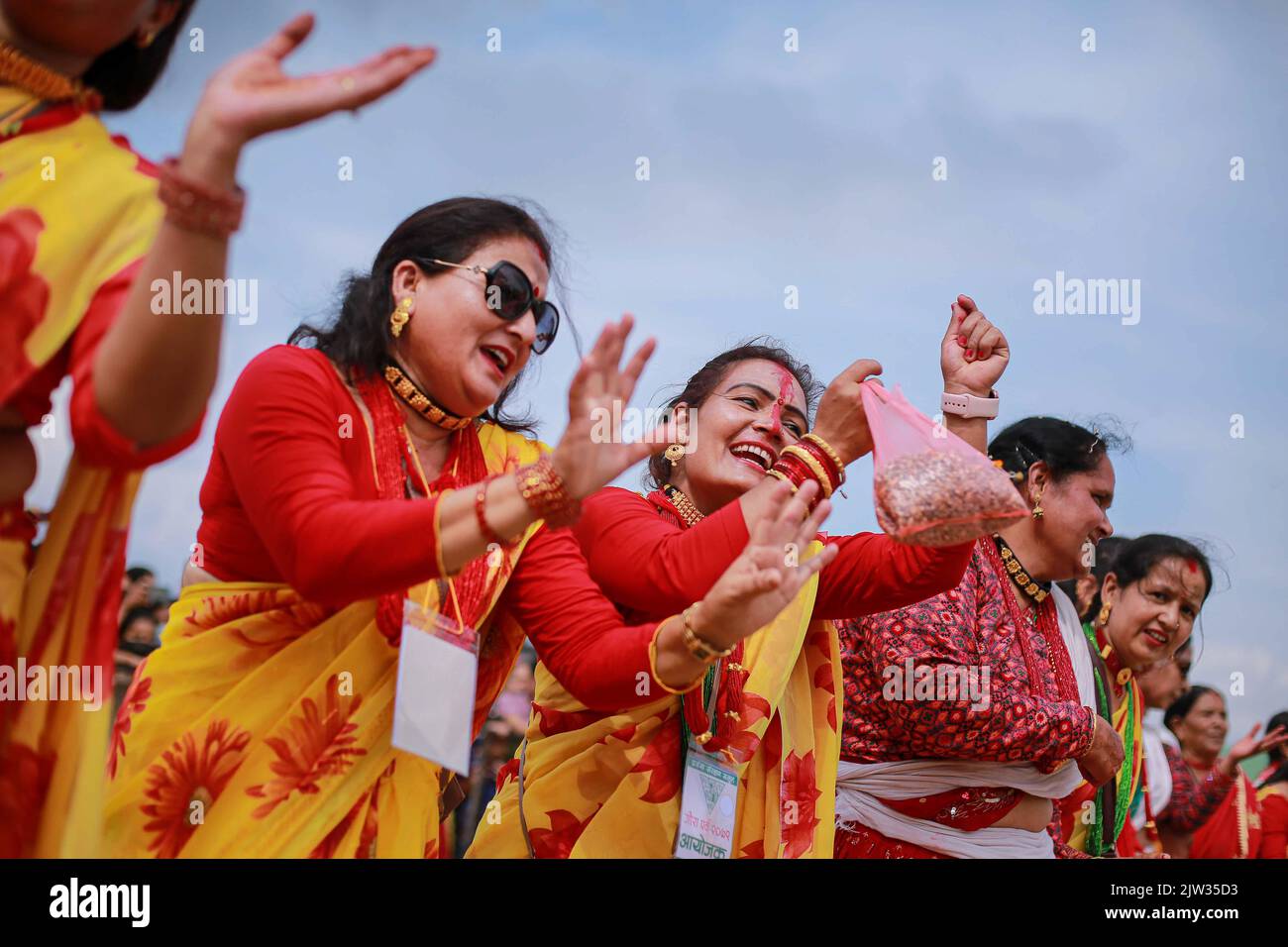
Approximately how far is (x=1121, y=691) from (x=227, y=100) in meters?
3.68

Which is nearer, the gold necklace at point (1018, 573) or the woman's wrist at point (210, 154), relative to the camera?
the woman's wrist at point (210, 154)

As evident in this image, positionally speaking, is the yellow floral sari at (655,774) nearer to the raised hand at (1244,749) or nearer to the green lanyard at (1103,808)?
the green lanyard at (1103,808)

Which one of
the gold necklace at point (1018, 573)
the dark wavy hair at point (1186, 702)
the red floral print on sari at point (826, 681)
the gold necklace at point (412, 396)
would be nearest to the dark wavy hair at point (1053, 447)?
the gold necklace at point (1018, 573)

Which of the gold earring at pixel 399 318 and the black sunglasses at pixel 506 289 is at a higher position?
the black sunglasses at pixel 506 289

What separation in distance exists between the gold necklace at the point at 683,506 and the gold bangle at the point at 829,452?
46 cm

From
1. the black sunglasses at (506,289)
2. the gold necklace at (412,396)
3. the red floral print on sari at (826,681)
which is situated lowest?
the red floral print on sari at (826,681)

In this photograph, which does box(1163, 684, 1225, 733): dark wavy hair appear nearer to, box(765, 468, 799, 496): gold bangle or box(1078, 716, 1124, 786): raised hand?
box(1078, 716, 1124, 786): raised hand

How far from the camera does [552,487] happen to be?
2180 mm

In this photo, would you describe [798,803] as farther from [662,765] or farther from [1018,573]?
[1018,573]

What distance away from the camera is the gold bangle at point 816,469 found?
114 inches

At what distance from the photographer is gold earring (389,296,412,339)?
8.66 feet
